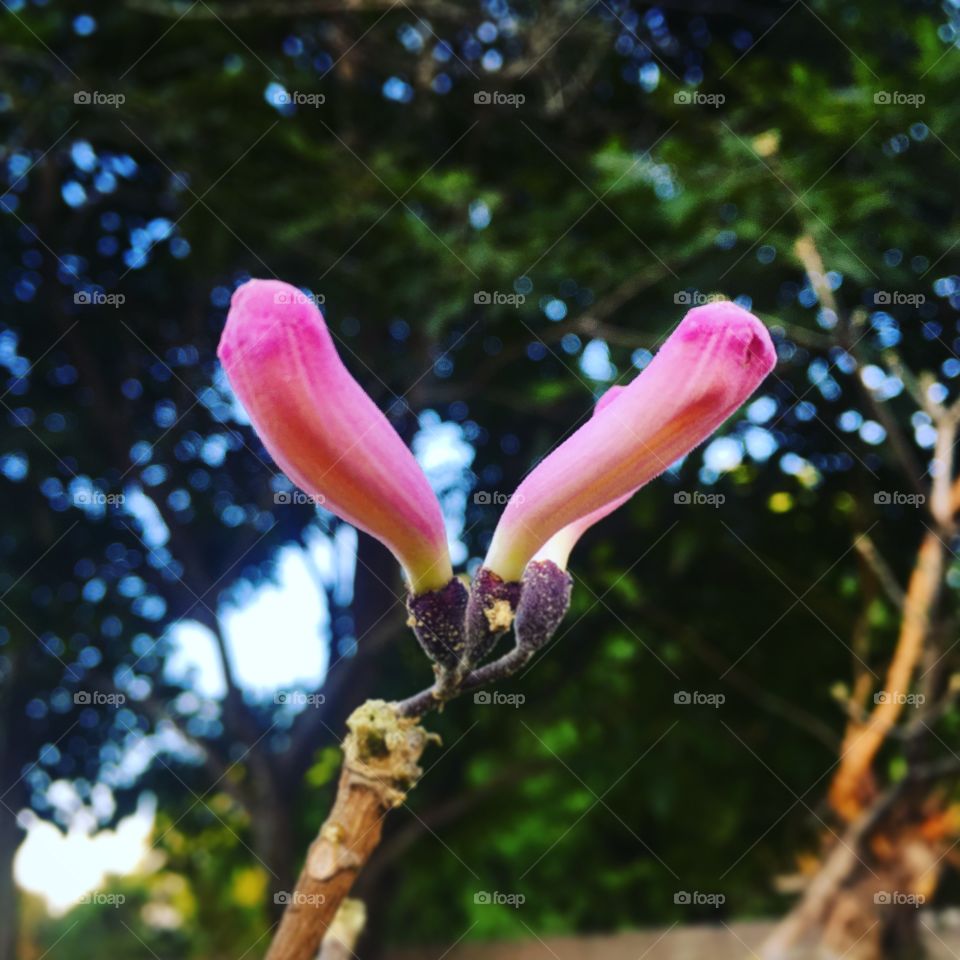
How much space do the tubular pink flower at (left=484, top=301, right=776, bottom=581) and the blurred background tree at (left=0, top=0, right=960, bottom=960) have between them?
8.80 feet

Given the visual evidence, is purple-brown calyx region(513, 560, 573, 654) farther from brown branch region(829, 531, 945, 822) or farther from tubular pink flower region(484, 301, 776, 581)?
brown branch region(829, 531, 945, 822)

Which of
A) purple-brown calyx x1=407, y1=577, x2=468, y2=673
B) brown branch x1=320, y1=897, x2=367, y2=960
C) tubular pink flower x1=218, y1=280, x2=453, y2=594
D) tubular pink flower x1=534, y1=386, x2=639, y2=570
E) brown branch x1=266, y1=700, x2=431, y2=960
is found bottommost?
brown branch x1=320, y1=897, x2=367, y2=960

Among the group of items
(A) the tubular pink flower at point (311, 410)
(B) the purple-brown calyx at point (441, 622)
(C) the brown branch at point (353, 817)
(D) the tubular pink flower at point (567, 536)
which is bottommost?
(C) the brown branch at point (353, 817)

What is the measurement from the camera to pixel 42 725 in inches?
242

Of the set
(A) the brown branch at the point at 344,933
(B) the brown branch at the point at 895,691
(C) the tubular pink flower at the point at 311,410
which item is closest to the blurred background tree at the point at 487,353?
(B) the brown branch at the point at 895,691

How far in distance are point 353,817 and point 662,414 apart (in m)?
0.33

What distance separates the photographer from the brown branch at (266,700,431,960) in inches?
28.0

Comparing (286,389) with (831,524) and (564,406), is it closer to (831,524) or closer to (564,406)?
(564,406)

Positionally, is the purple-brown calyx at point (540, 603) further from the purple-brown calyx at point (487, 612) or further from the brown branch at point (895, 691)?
the brown branch at point (895, 691)

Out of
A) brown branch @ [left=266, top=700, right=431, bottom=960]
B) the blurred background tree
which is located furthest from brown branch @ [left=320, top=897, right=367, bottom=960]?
the blurred background tree

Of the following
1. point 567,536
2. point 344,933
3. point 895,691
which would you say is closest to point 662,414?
point 567,536

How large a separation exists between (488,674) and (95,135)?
4.23 m

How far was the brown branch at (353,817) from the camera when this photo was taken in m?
0.71

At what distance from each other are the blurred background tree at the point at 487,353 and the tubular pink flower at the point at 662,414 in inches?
106
